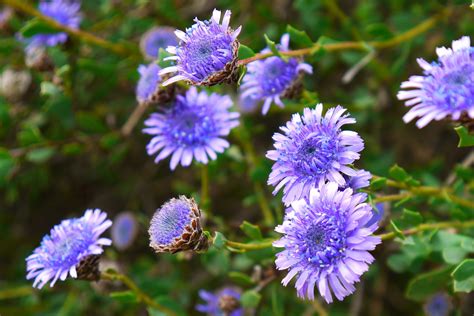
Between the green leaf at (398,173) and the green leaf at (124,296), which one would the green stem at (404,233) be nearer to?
the green leaf at (398,173)

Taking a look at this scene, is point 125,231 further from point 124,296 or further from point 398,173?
point 398,173

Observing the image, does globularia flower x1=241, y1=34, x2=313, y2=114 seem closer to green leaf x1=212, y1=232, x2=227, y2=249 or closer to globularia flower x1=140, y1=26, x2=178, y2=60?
green leaf x1=212, y1=232, x2=227, y2=249

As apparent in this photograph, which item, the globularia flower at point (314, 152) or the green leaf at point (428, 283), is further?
the green leaf at point (428, 283)

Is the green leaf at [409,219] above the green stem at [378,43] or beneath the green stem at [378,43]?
beneath

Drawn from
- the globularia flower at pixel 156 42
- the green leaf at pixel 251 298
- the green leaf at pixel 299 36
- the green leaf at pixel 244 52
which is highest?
the globularia flower at pixel 156 42

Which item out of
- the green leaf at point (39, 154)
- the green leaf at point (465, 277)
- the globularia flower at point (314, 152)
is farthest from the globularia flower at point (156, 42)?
the green leaf at point (465, 277)

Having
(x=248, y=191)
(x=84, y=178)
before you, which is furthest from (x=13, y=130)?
(x=248, y=191)

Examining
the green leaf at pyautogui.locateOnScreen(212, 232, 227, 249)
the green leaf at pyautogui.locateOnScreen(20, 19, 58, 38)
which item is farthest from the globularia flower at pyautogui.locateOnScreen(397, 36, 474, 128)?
the green leaf at pyautogui.locateOnScreen(20, 19, 58, 38)
